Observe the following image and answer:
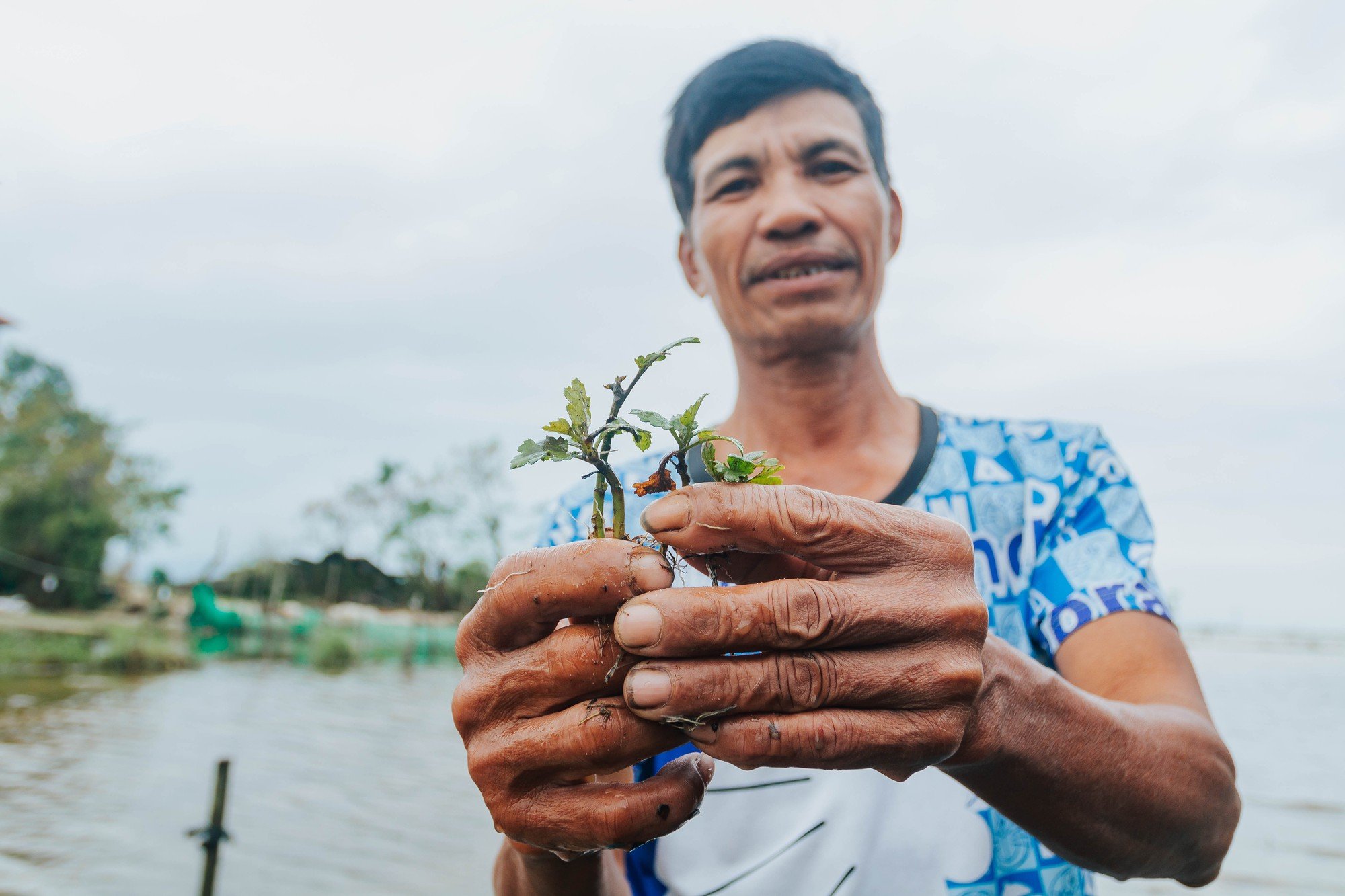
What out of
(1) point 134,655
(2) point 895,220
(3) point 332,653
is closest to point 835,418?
(2) point 895,220

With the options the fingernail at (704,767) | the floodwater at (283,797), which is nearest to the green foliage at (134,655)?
the floodwater at (283,797)

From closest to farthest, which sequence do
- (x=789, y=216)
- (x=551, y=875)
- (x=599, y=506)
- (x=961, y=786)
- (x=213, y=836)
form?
Answer: (x=599, y=506) < (x=551, y=875) < (x=961, y=786) < (x=789, y=216) < (x=213, y=836)

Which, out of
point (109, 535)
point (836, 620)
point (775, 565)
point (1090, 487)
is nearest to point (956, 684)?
point (836, 620)

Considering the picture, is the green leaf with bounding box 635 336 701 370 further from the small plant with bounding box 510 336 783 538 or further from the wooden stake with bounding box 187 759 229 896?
the wooden stake with bounding box 187 759 229 896

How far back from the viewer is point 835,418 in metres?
2.92

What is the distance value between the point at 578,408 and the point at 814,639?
1.99 feet

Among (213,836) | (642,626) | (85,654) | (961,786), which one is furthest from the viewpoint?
(85,654)

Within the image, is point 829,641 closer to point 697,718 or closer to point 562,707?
point 697,718

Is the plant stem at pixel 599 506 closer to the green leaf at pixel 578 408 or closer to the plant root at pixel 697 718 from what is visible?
the green leaf at pixel 578 408

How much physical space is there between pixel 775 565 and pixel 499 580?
527mm

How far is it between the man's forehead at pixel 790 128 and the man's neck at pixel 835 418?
0.71 meters

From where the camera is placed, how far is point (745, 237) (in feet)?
9.02

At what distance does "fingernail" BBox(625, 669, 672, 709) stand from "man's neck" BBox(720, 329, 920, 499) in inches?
62.8

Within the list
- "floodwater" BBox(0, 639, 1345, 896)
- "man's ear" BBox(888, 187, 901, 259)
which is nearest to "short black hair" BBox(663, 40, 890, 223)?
"man's ear" BBox(888, 187, 901, 259)
